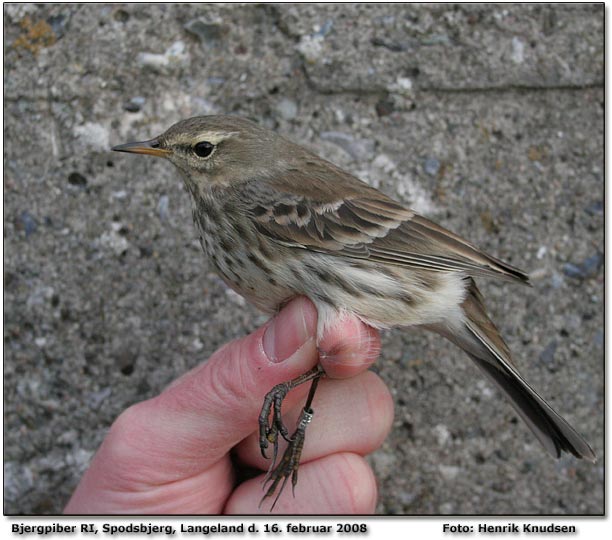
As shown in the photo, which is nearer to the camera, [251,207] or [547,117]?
[251,207]

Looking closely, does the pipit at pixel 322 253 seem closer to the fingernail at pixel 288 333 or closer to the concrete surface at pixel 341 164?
the fingernail at pixel 288 333

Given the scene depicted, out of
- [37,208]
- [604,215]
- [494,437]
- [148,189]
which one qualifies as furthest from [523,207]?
[37,208]

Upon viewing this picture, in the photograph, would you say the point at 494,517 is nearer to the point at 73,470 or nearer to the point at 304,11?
the point at 73,470

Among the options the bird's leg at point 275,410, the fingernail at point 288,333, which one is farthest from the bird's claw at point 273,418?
the fingernail at point 288,333

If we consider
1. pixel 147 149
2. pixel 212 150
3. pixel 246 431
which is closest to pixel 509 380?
pixel 246 431

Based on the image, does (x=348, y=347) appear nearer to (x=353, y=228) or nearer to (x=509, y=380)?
(x=353, y=228)

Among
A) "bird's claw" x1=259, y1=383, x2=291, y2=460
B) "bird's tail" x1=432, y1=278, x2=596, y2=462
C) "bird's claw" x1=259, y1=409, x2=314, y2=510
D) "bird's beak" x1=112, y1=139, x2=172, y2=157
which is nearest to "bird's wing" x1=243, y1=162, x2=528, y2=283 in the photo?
"bird's tail" x1=432, y1=278, x2=596, y2=462
